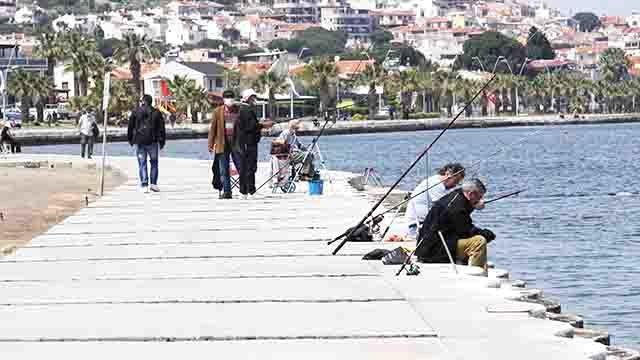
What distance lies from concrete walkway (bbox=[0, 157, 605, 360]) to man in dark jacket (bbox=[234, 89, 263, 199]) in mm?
4441

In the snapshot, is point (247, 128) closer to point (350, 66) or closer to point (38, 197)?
point (38, 197)

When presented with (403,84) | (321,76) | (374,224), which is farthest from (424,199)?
(403,84)

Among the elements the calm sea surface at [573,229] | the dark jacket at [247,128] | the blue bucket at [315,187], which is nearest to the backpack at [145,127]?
the dark jacket at [247,128]

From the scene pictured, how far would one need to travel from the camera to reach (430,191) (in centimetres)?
1692

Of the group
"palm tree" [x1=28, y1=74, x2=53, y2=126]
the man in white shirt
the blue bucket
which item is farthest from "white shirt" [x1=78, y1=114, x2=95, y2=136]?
"palm tree" [x1=28, y1=74, x2=53, y2=126]

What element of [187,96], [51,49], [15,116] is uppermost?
[51,49]

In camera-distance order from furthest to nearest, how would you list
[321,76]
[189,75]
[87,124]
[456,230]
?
[189,75], [321,76], [87,124], [456,230]

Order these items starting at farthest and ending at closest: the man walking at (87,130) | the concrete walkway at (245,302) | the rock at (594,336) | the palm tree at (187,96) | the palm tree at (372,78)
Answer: the palm tree at (372,78) → the palm tree at (187,96) → the man walking at (87,130) → the rock at (594,336) → the concrete walkway at (245,302)

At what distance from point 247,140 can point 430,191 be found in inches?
349

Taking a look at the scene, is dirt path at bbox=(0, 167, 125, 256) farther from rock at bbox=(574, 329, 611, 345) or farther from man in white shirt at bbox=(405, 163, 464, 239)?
rock at bbox=(574, 329, 611, 345)

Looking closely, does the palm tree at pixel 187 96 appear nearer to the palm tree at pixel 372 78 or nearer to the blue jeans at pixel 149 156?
the palm tree at pixel 372 78

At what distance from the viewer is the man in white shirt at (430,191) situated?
15992 mm

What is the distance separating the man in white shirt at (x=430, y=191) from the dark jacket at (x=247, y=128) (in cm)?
785

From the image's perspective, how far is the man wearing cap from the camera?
2528 cm
